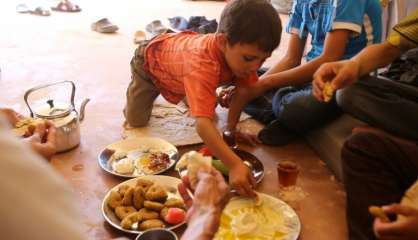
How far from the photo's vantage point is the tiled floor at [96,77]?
5.21 ft

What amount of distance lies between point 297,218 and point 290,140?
57cm

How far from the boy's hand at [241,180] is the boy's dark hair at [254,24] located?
16.3 inches

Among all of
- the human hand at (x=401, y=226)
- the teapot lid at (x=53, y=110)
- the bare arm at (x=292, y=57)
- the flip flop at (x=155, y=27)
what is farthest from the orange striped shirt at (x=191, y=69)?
the flip flop at (x=155, y=27)

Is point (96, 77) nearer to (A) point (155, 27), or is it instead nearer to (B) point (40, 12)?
(A) point (155, 27)

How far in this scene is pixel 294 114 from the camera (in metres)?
1.87

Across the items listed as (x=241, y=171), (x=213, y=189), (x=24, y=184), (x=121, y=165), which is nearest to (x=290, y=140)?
(x=241, y=171)

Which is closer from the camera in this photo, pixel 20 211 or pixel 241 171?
A: pixel 20 211

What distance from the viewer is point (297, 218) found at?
4.79 ft

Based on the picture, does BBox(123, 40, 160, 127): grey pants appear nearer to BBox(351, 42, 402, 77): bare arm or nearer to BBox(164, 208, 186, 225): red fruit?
BBox(164, 208, 186, 225): red fruit

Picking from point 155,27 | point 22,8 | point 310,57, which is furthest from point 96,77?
point 22,8

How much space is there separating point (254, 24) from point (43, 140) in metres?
0.75

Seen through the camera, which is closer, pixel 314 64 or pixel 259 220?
pixel 259 220

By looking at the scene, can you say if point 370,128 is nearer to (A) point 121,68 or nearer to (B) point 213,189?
(B) point 213,189

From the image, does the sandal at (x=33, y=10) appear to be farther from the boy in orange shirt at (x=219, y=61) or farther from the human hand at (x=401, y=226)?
the human hand at (x=401, y=226)
